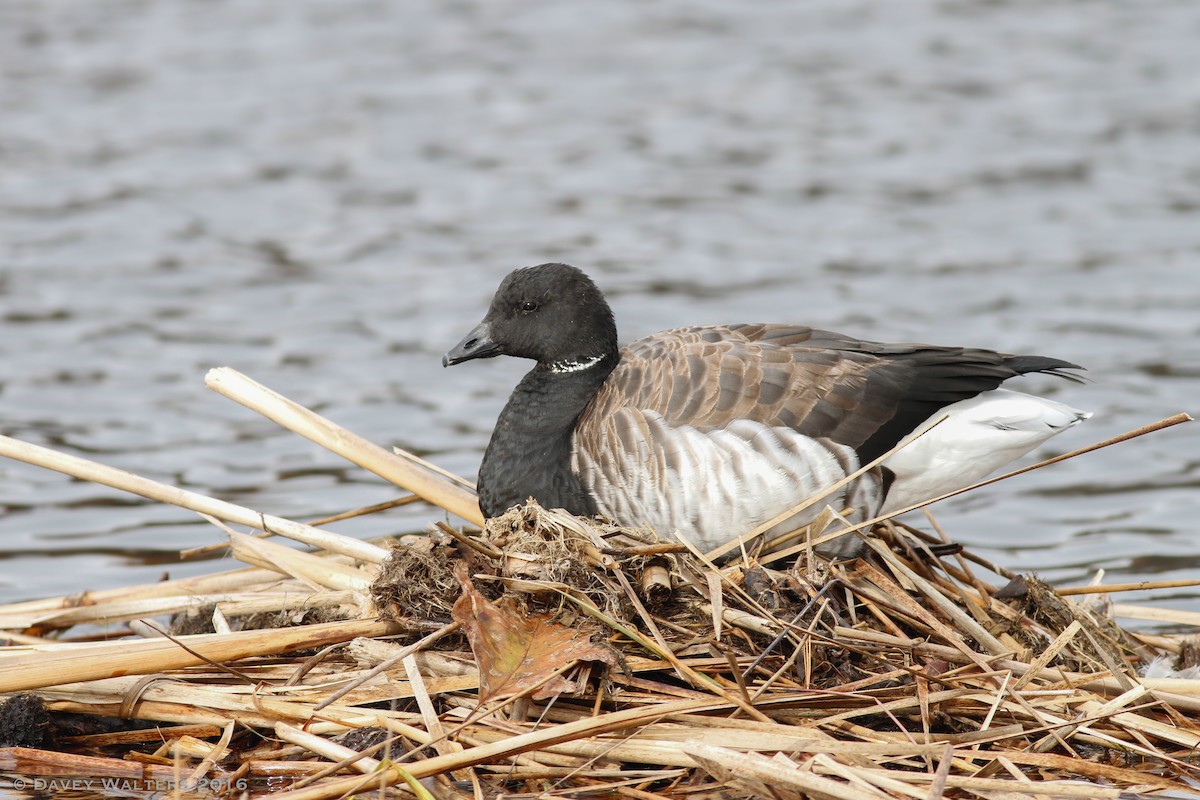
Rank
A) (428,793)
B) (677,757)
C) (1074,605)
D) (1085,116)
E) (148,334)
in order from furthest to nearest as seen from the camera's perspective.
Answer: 1. (1085,116)
2. (148,334)
3. (1074,605)
4. (677,757)
5. (428,793)

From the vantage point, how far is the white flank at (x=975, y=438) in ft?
22.2

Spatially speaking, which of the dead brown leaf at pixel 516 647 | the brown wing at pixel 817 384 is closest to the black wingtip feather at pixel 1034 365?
the brown wing at pixel 817 384

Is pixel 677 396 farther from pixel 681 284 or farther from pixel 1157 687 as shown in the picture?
pixel 681 284

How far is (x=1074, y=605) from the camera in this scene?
6.58m

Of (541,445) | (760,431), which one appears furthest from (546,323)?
(760,431)

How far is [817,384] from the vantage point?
22.3ft

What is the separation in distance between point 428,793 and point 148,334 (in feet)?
26.6

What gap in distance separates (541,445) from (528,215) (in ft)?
25.3

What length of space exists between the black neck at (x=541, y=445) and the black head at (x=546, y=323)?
0.30ft

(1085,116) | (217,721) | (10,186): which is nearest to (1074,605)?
(217,721)

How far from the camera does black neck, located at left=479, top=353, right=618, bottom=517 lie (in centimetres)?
693

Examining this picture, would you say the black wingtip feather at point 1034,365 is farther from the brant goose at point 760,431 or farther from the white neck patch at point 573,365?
the white neck patch at point 573,365

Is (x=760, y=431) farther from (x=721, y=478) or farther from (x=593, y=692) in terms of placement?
(x=593, y=692)

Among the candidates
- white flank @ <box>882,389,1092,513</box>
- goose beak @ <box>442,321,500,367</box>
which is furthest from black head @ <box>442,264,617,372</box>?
white flank @ <box>882,389,1092,513</box>
